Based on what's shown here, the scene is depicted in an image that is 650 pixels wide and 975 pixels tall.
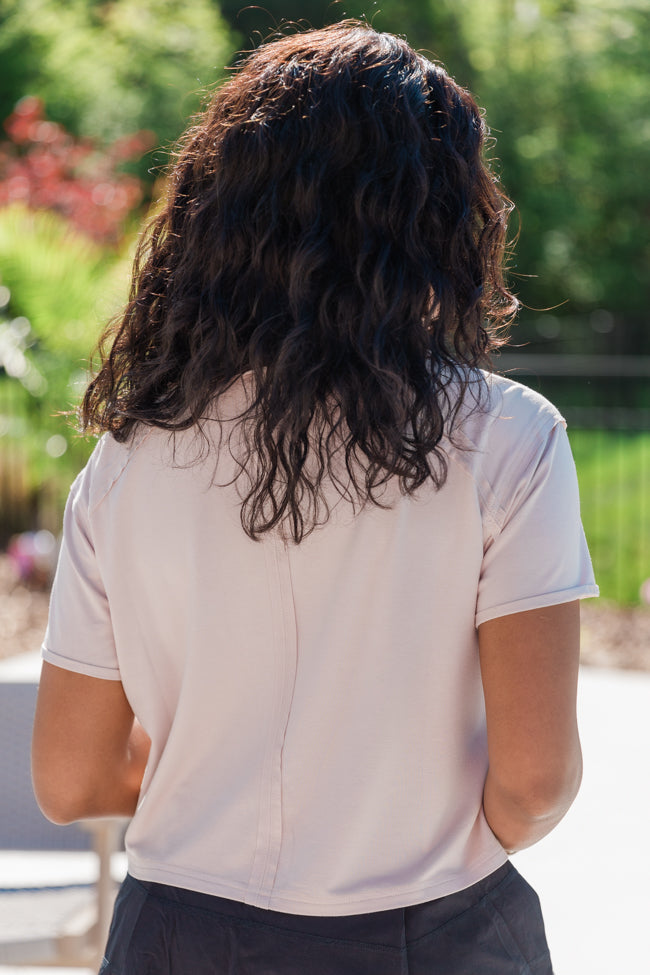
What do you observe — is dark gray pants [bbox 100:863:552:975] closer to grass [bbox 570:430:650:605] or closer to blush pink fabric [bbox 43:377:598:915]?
blush pink fabric [bbox 43:377:598:915]

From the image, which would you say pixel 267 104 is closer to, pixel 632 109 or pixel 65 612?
pixel 65 612

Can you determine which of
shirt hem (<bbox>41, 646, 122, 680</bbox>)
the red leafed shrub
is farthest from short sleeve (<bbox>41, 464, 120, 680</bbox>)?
the red leafed shrub

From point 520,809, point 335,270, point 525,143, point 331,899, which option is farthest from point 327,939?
point 525,143

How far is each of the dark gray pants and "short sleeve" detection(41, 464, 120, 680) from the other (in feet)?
0.72

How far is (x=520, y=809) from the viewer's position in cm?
94

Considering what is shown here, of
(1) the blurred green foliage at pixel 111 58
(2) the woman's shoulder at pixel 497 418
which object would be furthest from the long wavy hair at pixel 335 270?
(1) the blurred green foliage at pixel 111 58

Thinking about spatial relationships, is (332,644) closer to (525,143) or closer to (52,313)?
(52,313)

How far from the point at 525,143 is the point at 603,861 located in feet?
45.0

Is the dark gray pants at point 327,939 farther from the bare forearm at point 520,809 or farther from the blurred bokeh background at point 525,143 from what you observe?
the blurred bokeh background at point 525,143

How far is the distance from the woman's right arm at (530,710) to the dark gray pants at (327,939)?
0.32 feet

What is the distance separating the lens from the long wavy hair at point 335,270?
0.86m

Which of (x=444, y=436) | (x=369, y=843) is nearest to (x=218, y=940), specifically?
(x=369, y=843)

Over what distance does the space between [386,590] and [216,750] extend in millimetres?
226

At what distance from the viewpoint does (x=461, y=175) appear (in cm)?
89
